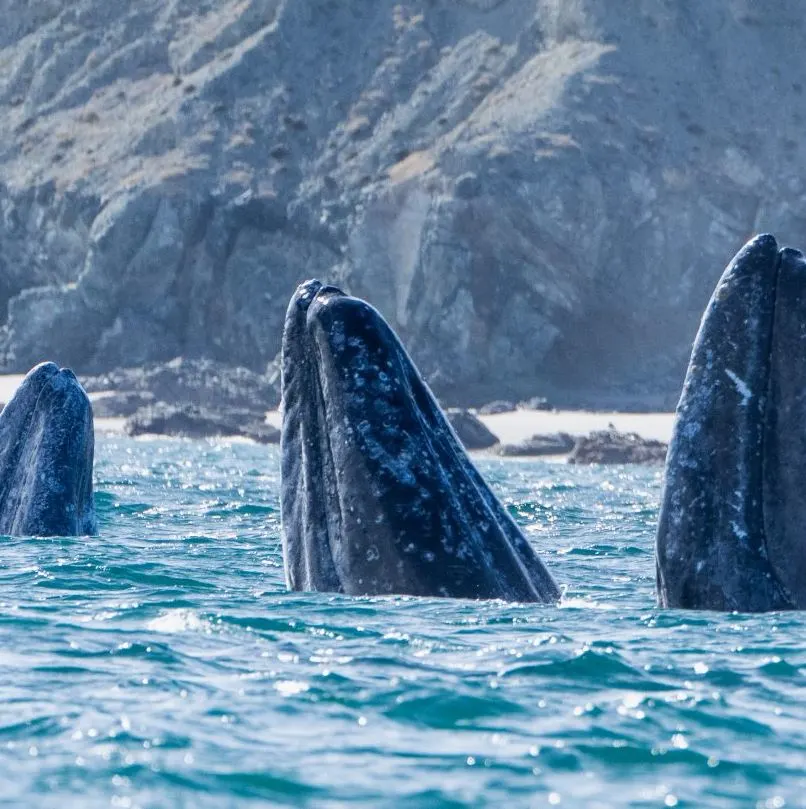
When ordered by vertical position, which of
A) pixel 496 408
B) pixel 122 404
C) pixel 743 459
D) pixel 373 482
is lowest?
pixel 373 482

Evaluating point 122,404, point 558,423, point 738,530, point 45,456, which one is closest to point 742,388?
point 738,530

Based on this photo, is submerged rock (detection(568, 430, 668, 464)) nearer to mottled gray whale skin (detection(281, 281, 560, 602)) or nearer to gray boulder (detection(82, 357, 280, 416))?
gray boulder (detection(82, 357, 280, 416))

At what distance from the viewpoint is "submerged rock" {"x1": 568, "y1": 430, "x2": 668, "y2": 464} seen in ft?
117

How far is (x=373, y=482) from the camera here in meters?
7.37

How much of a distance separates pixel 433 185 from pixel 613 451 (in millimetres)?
20364

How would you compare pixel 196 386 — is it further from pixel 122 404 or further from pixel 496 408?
pixel 496 408

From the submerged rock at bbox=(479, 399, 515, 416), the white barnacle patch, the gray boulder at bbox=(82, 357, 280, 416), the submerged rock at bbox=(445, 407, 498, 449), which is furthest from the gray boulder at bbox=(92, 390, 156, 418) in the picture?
the white barnacle patch

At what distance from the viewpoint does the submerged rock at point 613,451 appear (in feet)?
117

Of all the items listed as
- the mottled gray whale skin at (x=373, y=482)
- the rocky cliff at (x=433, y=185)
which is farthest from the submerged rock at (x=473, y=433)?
the mottled gray whale skin at (x=373, y=482)

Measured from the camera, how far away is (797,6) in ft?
205

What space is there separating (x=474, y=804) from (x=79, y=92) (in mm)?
67296

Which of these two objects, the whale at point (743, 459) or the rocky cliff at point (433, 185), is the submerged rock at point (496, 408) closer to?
the rocky cliff at point (433, 185)

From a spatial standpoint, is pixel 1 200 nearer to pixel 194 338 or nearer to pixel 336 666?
pixel 194 338

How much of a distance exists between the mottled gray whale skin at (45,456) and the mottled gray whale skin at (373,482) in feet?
10.1
